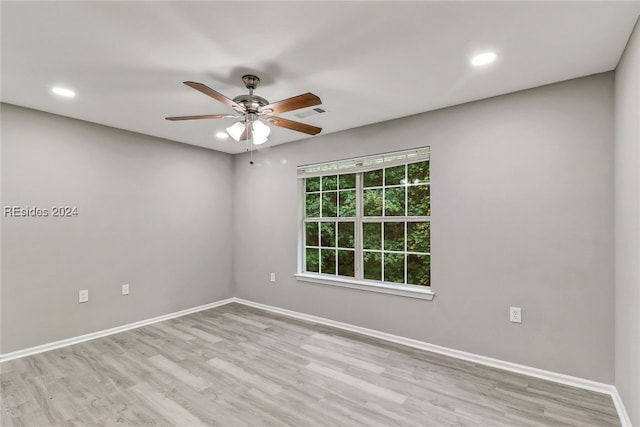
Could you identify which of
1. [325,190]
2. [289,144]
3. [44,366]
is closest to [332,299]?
[325,190]

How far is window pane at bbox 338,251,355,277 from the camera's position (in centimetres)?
398

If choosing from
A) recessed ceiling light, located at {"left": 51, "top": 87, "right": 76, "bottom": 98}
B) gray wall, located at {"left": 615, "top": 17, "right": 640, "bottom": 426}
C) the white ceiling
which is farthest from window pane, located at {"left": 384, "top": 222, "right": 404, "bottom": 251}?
recessed ceiling light, located at {"left": 51, "top": 87, "right": 76, "bottom": 98}

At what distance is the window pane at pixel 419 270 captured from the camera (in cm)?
340

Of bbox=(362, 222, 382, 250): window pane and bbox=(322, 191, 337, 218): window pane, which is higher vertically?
bbox=(322, 191, 337, 218): window pane

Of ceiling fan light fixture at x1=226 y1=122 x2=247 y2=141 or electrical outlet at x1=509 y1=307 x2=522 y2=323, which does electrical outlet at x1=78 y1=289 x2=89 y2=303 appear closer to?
ceiling fan light fixture at x1=226 y1=122 x2=247 y2=141

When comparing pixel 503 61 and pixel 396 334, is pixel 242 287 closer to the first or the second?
pixel 396 334

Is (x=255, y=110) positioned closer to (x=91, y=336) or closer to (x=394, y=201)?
(x=394, y=201)

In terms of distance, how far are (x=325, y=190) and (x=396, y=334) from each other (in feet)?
6.62

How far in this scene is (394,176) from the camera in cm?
364

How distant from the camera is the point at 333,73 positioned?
2398 mm

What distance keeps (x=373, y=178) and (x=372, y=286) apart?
1291 mm

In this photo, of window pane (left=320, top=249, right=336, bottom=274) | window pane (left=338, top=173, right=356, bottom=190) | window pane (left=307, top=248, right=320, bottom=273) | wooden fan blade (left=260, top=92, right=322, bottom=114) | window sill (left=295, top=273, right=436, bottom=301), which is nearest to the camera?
wooden fan blade (left=260, top=92, right=322, bottom=114)

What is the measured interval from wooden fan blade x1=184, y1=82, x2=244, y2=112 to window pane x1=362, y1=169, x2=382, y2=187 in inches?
74.2

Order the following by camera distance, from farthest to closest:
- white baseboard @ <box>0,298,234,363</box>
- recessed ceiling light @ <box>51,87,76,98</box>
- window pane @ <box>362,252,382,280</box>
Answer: window pane @ <box>362,252,382,280</box>, white baseboard @ <box>0,298,234,363</box>, recessed ceiling light @ <box>51,87,76,98</box>
